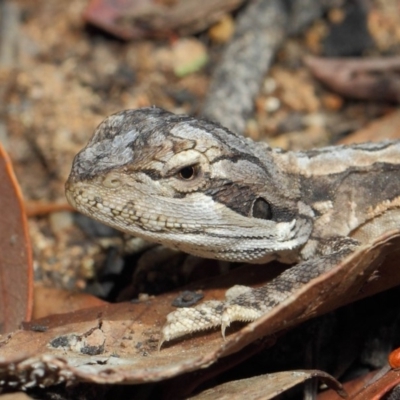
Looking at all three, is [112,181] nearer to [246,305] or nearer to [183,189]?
[183,189]

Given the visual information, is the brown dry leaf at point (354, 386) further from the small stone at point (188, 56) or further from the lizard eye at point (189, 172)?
the small stone at point (188, 56)

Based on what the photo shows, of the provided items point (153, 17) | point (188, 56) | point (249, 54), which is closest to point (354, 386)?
point (249, 54)

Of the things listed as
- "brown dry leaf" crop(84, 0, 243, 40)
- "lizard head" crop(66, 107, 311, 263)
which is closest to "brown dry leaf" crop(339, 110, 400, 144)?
"lizard head" crop(66, 107, 311, 263)

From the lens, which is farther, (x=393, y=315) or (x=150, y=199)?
(x=393, y=315)

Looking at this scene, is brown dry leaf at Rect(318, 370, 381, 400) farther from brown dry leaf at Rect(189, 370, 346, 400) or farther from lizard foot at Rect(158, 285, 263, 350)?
lizard foot at Rect(158, 285, 263, 350)

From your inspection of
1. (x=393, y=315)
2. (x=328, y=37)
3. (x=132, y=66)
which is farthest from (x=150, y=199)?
(x=328, y=37)

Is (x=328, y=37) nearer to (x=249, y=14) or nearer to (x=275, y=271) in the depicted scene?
(x=249, y=14)
